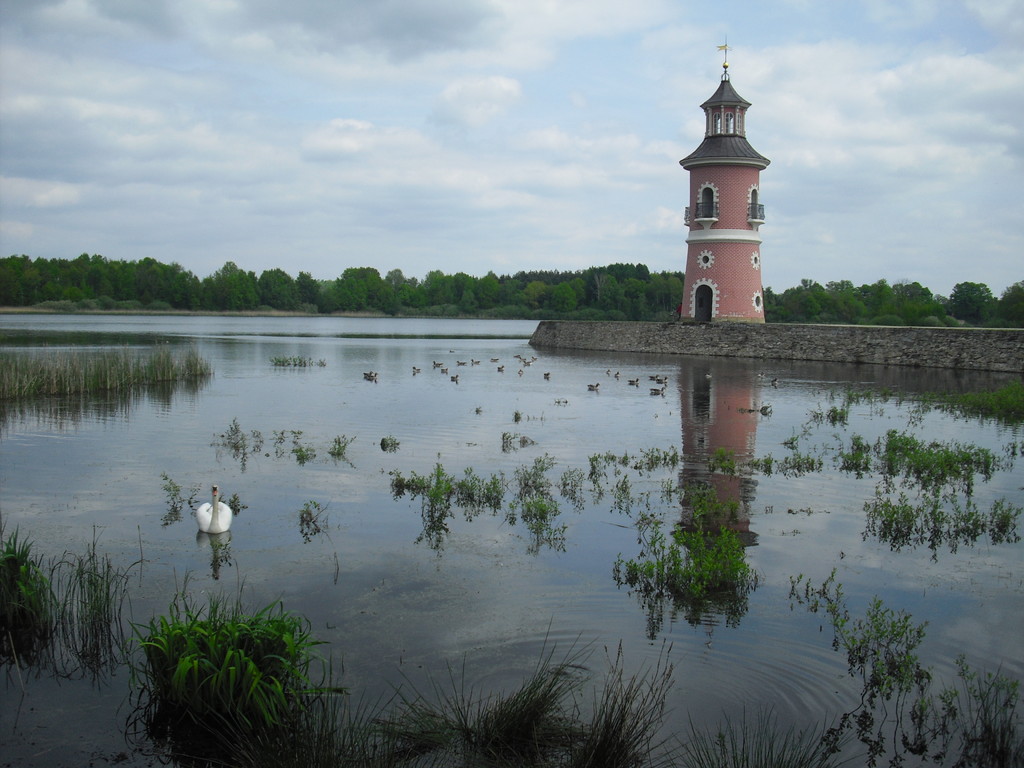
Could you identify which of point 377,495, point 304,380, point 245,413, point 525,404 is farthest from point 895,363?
point 377,495

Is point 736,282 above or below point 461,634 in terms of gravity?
above

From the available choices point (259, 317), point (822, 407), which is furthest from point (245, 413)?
point (259, 317)

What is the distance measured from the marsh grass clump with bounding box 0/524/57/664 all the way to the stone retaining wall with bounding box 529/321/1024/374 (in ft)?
128

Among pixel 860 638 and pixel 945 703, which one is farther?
pixel 860 638

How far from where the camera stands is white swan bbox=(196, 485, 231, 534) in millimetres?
11023

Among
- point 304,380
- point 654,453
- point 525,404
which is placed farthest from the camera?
point 304,380

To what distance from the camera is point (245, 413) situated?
23734mm

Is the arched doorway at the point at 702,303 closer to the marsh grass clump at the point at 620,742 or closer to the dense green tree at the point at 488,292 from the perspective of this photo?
the marsh grass clump at the point at 620,742

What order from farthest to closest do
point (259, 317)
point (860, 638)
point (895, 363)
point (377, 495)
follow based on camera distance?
point (259, 317), point (895, 363), point (377, 495), point (860, 638)

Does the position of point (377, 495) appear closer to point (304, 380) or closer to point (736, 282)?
point (304, 380)

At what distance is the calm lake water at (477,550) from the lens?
7254 millimetres

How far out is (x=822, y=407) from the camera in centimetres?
2514

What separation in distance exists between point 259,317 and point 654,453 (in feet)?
500

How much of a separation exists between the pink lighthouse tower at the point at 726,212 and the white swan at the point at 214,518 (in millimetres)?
42477
